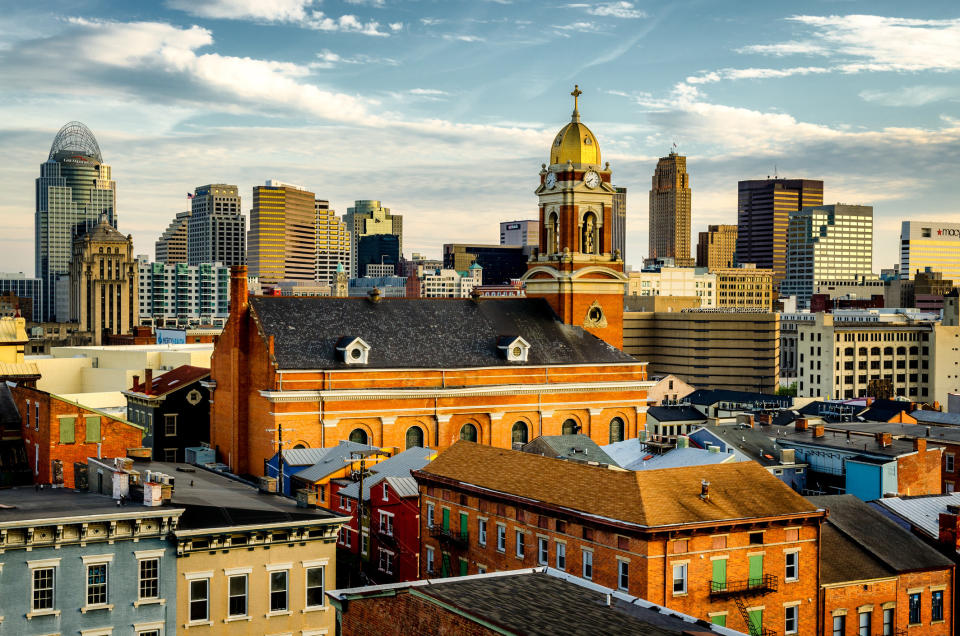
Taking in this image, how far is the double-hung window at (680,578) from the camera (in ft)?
144

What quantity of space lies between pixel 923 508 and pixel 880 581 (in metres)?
9.32

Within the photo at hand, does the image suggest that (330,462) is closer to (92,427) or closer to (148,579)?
(92,427)

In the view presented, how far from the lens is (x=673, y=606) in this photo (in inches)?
1697

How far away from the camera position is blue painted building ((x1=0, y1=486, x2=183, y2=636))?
36562 mm

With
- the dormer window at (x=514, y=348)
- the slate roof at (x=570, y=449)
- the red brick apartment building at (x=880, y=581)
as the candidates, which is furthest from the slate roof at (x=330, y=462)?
the red brick apartment building at (x=880, y=581)

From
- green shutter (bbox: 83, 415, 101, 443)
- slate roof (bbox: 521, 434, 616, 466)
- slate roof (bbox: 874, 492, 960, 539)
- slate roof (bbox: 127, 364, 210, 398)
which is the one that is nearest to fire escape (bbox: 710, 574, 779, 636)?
slate roof (bbox: 874, 492, 960, 539)

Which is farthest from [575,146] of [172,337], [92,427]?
[172,337]

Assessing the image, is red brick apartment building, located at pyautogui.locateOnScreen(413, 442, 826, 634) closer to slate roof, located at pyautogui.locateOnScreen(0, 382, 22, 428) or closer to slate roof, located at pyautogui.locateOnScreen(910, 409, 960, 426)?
slate roof, located at pyautogui.locateOnScreen(0, 382, 22, 428)

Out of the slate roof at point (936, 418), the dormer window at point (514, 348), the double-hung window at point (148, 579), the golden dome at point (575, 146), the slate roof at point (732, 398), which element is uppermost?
the golden dome at point (575, 146)

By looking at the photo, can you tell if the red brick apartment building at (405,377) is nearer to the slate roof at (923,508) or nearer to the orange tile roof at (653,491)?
the orange tile roof at (653,491)

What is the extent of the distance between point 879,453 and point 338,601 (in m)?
51.7

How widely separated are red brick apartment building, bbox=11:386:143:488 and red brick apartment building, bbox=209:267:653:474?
71.1 ft

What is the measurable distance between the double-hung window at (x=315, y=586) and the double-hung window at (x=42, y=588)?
9024mm

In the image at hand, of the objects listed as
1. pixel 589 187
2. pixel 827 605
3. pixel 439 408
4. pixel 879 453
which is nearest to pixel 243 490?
pixel 827 605
